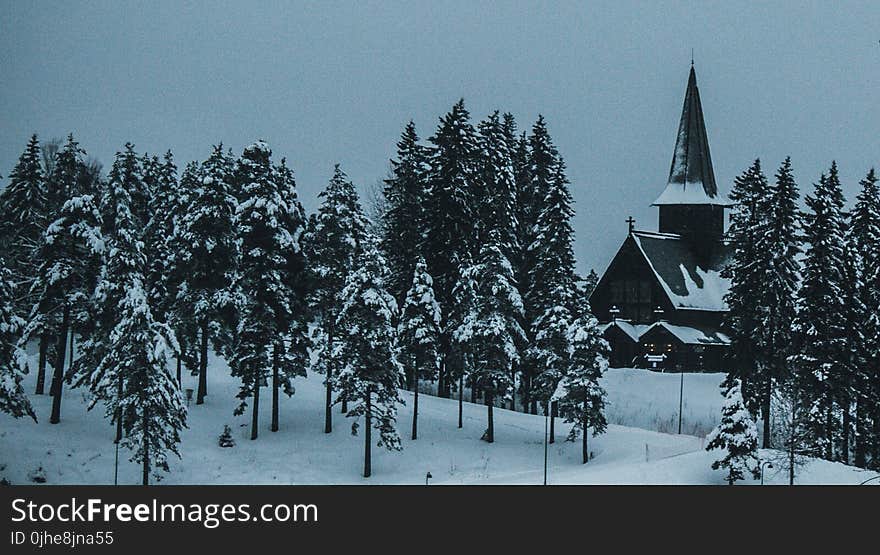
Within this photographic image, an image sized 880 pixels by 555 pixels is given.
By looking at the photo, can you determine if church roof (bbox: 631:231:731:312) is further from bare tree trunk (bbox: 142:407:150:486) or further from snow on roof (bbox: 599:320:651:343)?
bare tree trunk (bbox: 142:407:150:486)

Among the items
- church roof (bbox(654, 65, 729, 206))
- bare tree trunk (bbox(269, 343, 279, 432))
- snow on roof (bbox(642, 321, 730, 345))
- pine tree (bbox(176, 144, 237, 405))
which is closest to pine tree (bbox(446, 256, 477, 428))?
bare tree trunk (bbox(269, 343, 279, 432))

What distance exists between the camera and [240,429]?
138 feet

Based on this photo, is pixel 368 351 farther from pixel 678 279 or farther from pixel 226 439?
pixel 678 279

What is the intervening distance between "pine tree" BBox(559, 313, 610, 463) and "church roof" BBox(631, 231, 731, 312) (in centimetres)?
2991

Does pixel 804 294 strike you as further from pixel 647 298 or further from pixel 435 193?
pixel 647 298

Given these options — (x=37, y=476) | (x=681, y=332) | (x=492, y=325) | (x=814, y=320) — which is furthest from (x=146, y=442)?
(x=681, y=332)

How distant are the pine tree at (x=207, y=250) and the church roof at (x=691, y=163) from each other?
4712 cm

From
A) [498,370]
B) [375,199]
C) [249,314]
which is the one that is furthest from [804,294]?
[375,199]

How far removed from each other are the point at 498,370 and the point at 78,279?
754 inches

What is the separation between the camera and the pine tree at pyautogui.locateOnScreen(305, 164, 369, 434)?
4409 centimetres

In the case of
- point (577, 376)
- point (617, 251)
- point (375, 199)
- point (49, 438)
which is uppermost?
point (375, 199)

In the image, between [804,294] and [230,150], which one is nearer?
[804,294]

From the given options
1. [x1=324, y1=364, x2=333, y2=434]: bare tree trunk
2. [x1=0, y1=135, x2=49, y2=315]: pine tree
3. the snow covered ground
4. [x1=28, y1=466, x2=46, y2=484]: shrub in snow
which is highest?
[x1=0, y1=135, x2=49, y2=315]: pine tree
